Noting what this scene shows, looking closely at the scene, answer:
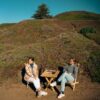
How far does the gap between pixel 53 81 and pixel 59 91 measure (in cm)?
91

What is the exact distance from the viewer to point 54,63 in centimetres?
1477

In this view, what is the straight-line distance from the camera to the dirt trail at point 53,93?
11445 mm

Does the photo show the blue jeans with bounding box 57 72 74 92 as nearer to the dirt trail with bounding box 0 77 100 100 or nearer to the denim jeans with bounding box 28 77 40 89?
the dirt trail with bounding box 0 77 100 100

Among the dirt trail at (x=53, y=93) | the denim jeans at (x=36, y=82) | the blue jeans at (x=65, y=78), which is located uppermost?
the blue jeans at (x=65, y=78)

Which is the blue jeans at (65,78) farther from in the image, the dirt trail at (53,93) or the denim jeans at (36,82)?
the denim jeans at (36,82)

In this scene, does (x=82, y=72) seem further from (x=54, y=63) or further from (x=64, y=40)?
(x=64, y=40)

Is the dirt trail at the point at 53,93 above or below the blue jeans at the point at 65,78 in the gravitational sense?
below

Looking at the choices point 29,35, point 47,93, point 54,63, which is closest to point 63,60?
point 54,63

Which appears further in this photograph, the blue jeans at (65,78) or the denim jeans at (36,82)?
the denim jeans at (36,82)

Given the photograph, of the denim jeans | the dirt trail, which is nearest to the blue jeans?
the dirt trail

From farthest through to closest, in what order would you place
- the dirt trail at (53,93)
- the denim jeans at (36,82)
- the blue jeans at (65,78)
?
the denim jeans at (36,82) < the blue jeans at (65,78) < the dirt trail at (53,93)

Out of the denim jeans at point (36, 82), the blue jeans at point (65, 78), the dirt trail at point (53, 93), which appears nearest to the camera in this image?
the dirt trail at point (53, 93)

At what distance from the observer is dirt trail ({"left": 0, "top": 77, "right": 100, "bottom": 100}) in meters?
11.4

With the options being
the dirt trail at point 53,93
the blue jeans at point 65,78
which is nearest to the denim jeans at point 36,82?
the dirt trail at point 53,93
